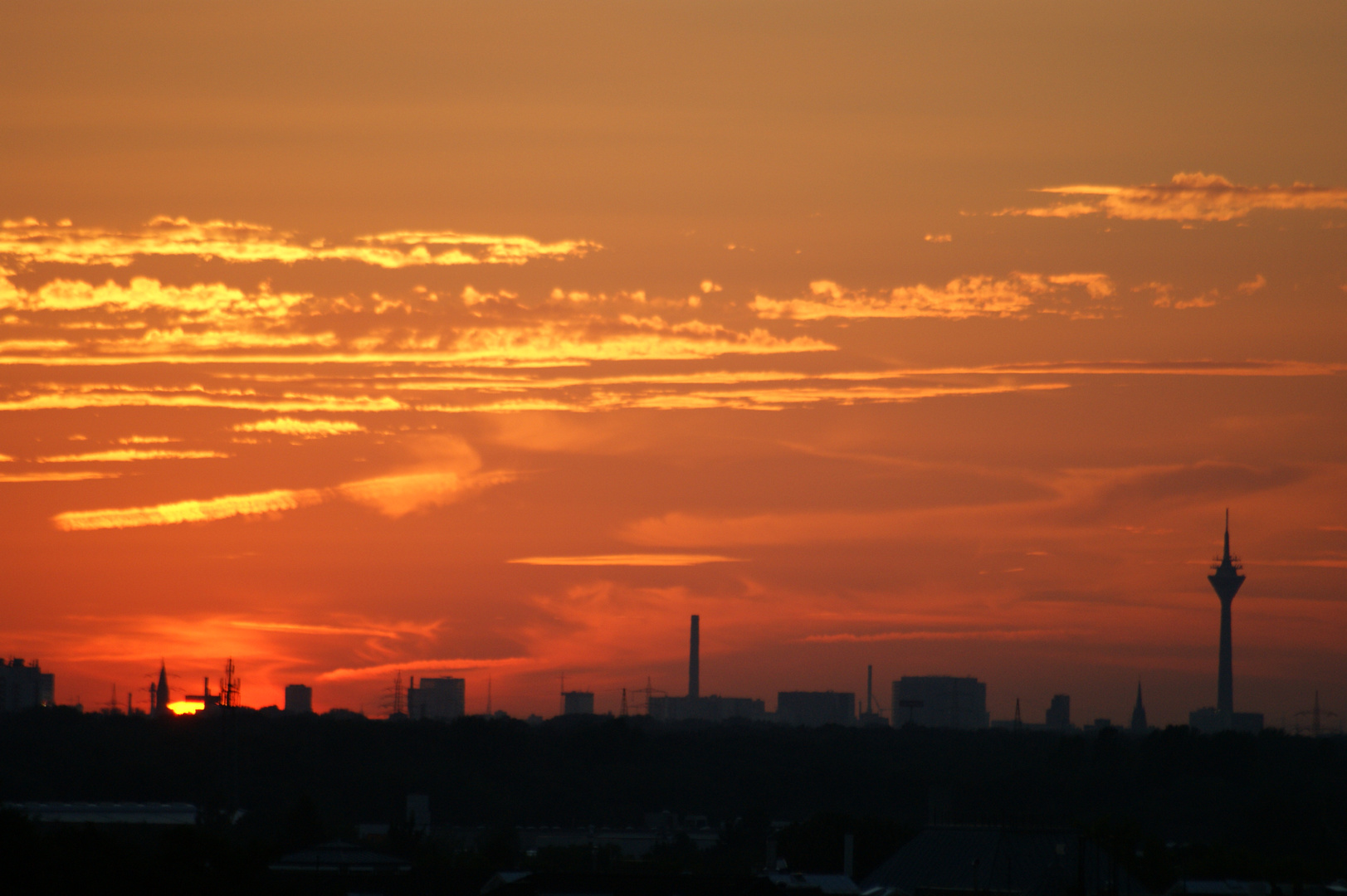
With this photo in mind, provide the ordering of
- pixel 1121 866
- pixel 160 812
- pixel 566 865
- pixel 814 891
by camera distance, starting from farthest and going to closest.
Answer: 1. pixel 160 812
2. pixel 566 865
3. pixel 1121 866
4. pixel 814 891

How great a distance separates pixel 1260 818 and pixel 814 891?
303 feet

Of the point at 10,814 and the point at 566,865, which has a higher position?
the point at 10,814

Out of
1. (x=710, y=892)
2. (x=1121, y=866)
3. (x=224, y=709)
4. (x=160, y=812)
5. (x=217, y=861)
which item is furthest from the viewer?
(x=224, y=709)

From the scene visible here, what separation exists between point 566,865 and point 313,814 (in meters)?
20.3

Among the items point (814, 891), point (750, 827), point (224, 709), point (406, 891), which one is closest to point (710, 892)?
point (814, 891)

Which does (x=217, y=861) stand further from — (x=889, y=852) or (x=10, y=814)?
(x=889, y=852)

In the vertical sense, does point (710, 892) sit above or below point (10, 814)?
below

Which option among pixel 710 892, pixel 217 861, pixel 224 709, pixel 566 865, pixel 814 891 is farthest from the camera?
pixel 224 709

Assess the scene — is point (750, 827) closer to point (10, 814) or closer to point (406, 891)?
point (406, 891)

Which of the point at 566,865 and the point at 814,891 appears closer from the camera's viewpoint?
the point at 814,891

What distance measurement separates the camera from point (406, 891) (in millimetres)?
104750

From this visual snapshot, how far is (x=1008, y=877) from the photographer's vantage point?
112 metres

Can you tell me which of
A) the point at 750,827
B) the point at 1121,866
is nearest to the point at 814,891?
the point at 1121,866

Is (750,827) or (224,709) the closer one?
(750,827)
